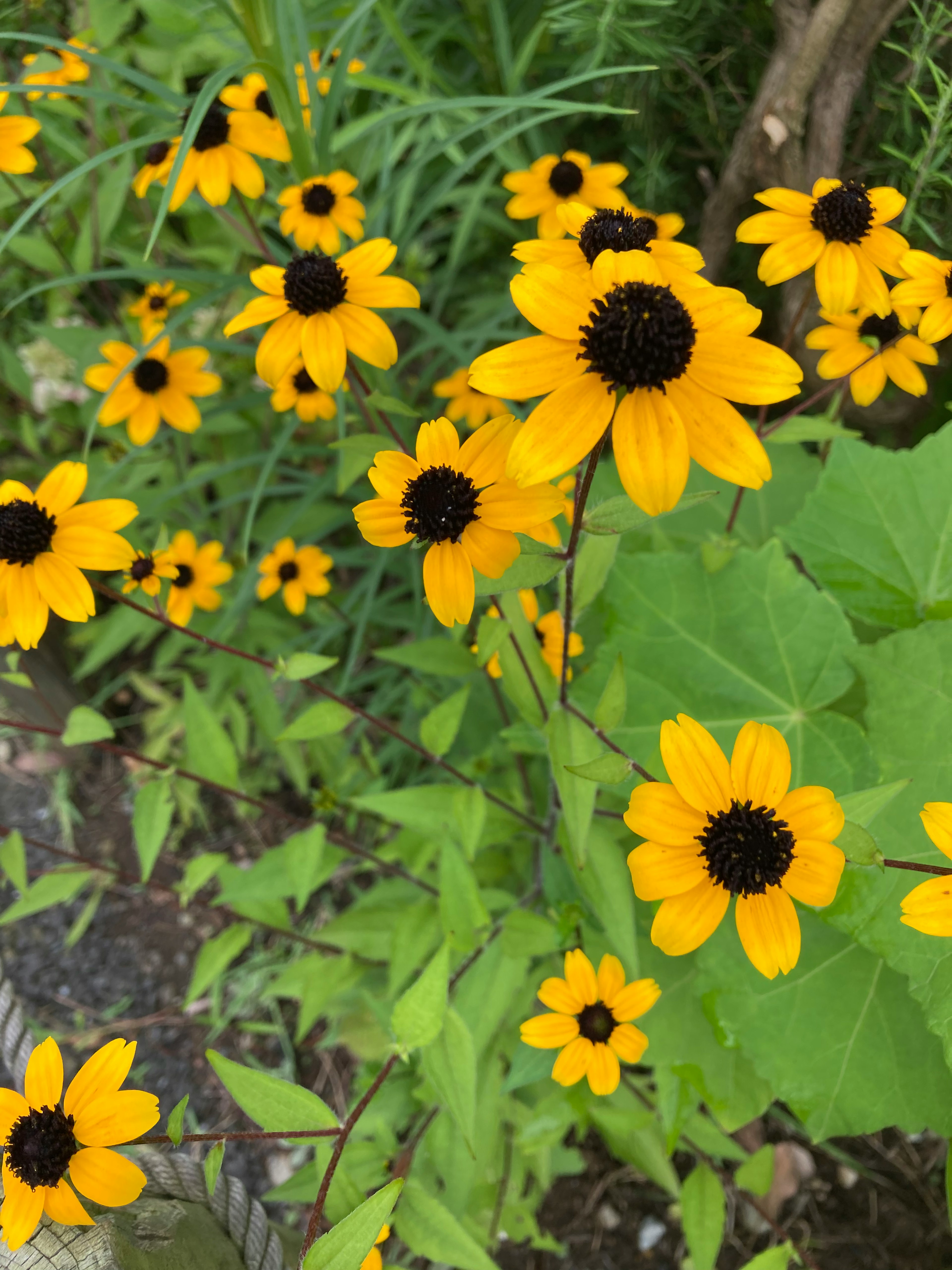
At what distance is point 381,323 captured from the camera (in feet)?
3.50

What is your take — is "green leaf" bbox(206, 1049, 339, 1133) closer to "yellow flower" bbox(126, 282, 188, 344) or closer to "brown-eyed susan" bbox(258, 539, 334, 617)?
"brown-eyed susan" bbox(258, 539, 334, 617)

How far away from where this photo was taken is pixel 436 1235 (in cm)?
105

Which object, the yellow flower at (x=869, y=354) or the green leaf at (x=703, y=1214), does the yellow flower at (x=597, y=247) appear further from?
the green leaf at (x=703, y=1214)

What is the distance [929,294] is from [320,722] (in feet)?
3.68

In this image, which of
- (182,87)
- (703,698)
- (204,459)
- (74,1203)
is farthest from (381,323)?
(182,87)

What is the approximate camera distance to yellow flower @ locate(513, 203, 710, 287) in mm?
815

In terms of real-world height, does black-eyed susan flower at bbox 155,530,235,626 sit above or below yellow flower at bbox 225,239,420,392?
below

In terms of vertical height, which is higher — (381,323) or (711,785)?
(381,323)

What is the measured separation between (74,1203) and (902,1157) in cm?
194

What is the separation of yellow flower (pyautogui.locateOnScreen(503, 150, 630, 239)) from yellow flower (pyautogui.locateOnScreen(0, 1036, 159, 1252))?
4.92 feet

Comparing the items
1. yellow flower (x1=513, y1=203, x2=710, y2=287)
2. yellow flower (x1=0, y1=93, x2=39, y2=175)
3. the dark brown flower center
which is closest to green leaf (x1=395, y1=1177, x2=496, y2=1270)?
yellow flower (x1=513, y1=203, x2=710, y2=287)

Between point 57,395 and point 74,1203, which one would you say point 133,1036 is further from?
point 57,395

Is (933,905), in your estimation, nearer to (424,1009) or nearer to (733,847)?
(733,847)

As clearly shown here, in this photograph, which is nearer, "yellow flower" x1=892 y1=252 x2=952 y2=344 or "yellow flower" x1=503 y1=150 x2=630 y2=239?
"yellow flower" x1=892 y1=252 x2=952 y2=344
